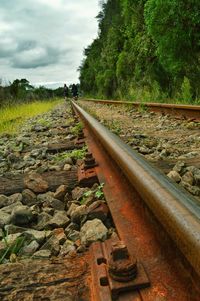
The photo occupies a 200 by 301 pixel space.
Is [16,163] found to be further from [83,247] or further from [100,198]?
[83,247]

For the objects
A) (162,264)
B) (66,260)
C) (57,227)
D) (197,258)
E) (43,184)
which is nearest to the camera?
(197,258)

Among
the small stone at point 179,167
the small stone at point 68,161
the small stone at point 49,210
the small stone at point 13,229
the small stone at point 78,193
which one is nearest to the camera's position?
the small stone at point 13,229

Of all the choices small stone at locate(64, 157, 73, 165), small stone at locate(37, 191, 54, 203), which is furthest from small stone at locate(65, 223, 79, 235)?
small stone at locate(64, 157, 73, 165)

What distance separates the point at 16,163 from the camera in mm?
3561

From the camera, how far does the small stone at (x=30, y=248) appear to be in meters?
1.58

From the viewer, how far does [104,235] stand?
157cm

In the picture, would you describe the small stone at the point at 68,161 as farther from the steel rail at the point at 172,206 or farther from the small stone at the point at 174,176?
the steel rail at the point at 172,206

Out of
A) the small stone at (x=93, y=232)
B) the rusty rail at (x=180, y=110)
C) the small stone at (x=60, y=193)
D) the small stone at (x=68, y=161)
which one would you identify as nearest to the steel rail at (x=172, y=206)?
the small stone at (x=93, y=232)

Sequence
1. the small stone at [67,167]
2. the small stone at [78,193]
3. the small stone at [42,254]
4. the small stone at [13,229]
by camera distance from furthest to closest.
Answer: the small stone at [67,167] < the small stone at [78,193] < the small stone at [13,229] < the small stone at [42,254]

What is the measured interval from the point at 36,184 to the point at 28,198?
181 mm

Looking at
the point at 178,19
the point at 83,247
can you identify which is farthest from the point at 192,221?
the point at 178,19

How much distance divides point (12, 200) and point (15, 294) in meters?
1.23

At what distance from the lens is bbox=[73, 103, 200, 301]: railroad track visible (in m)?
0.95

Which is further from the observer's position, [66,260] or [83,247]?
[83,247]
